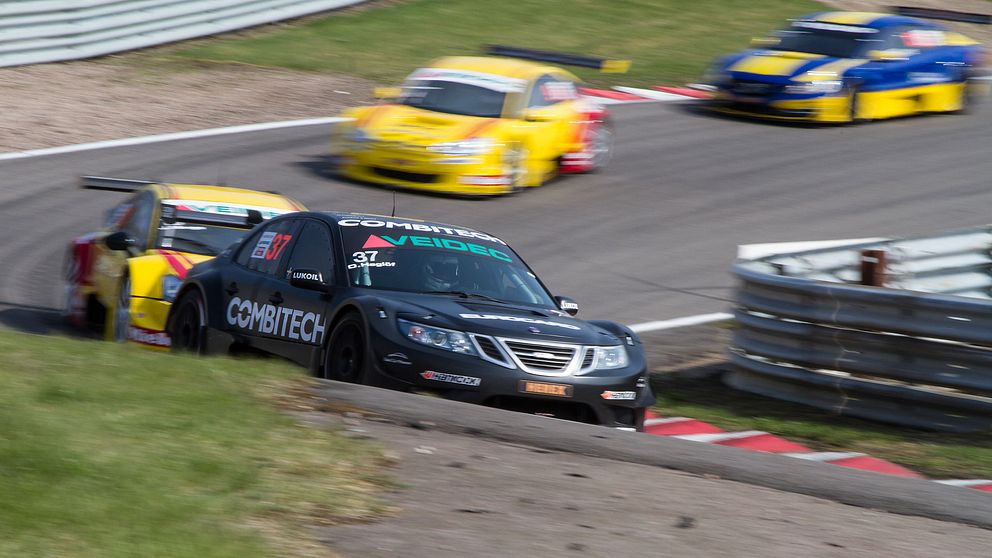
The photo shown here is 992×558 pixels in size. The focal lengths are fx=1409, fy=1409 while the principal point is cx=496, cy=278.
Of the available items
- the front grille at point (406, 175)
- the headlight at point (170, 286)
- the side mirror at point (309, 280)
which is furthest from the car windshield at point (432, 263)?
the front grille at point (406, 175)

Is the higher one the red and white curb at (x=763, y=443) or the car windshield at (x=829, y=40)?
the car windshield at (x=829, y=40)

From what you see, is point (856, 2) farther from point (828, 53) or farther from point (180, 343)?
point (180, 343)

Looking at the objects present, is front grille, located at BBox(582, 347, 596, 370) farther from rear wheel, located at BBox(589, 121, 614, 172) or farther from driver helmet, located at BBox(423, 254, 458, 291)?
rear wheel, located at BBox(589, 121, 614, 172)

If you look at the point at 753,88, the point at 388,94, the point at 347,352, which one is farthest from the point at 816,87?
the point at 347,352

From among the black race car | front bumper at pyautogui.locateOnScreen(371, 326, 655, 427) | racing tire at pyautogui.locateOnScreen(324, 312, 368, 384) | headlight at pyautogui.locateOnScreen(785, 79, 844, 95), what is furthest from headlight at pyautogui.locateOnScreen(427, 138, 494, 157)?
front bumper at pyautogui.locateOnScreen(371, 326, 655, 427)

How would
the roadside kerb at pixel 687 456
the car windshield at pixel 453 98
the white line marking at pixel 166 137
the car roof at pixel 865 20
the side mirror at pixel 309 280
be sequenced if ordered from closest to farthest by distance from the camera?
the roadside kerb at pixel 687 456 < the side mirror at pixel 309 280 < the car windshield at pixel 453 98 < the white line marking at pixel 166 137 < the car roof at pixel 865 20

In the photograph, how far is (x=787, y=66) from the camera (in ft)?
64.8

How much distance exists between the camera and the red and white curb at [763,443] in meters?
7.77

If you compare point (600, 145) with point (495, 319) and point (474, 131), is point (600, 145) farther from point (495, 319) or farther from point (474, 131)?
point (495, 319)

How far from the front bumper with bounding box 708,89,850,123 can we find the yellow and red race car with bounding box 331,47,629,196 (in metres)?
3.39

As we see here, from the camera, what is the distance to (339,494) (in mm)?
4953

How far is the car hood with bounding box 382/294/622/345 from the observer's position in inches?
299

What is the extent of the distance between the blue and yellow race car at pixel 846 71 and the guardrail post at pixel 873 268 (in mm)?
10431

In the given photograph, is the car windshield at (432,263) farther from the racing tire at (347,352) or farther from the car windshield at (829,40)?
the car windshield at (829,40)
